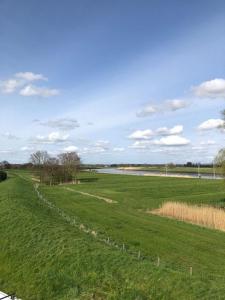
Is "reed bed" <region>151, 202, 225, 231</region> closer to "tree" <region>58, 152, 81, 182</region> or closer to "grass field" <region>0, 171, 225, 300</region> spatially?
"grass field" <region>0, 171, 225, 300</region>

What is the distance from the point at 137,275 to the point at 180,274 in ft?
4.81

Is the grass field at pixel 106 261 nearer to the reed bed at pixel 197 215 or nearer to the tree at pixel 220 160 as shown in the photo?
the reed bed at pixel 197 215

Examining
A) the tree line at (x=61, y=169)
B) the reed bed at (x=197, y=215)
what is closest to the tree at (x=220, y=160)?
the reed bed at (x=197, y=215)

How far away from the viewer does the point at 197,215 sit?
121ft

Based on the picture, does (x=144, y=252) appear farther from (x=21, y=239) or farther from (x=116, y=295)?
(x=116, y=295)

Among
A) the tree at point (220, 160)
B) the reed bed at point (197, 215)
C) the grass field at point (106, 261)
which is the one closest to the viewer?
the grass field at point (106, 261)

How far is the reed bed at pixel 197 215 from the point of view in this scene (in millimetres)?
34500

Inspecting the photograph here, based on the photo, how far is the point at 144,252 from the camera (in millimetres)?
21938

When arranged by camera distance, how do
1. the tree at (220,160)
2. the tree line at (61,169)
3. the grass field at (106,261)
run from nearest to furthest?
1. the grass field at (106,261)
2. the tree at (220,160)
3. the tree line at (61,169)

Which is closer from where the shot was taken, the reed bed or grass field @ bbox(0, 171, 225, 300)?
grass field @ bbox(0, 171, 225, 300)

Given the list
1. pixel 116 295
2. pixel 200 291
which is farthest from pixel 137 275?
pixel 200 291

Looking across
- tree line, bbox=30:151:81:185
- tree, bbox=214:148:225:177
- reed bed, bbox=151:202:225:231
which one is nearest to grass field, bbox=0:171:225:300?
reed bed, bbox=151:202:225:231

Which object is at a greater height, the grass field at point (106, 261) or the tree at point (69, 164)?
the tree at point (69, 164)

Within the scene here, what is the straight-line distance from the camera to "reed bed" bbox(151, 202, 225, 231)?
3450cm
